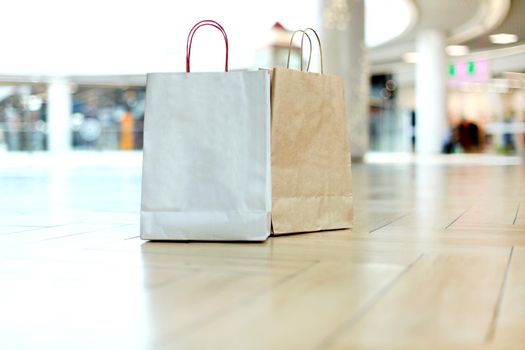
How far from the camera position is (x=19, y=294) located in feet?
4.22

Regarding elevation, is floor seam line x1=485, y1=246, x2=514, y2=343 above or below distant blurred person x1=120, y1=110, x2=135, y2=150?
below

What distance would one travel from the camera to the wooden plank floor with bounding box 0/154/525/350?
986 millimetres

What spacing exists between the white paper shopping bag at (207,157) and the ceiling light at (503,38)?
64.2 feet

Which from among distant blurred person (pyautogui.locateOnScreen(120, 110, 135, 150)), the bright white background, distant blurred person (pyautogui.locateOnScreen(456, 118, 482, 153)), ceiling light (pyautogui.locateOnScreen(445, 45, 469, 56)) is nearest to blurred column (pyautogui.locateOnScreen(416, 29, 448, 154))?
the bright white background

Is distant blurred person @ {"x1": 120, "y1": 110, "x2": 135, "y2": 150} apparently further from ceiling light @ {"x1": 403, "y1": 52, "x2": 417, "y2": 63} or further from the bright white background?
ceiling light @ {"x1": 403, "y1": 52, "x2": 417, "y2": 63}

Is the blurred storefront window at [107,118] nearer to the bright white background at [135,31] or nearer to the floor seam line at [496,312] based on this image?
the bright white background at [135,31]

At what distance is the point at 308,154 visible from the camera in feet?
7.19

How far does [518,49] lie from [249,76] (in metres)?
23.0

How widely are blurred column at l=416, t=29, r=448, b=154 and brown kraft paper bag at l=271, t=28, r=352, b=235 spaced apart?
18.7 meters

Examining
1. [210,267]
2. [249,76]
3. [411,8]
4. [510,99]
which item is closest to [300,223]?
[249,76]

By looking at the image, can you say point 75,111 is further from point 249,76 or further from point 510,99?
point 249,76

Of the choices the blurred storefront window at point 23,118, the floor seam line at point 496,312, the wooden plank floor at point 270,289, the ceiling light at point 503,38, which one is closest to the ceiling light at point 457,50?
the ceiling light at point 503,38

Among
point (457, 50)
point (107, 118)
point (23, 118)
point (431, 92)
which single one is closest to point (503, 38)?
point (431, 92)

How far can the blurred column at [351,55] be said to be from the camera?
11.0 metres
